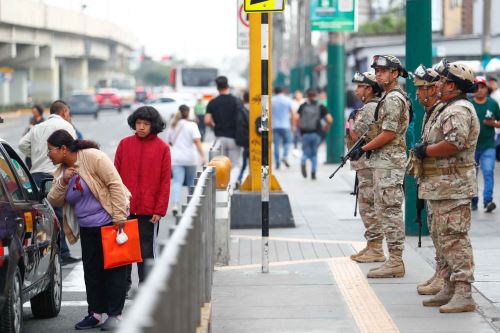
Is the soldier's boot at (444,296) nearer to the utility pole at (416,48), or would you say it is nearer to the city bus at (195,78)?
the utility pole at (416,48)

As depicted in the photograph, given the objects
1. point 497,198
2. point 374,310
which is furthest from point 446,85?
point 497,198

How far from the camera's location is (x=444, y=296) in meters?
9.24

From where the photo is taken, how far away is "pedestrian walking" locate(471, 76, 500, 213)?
16094mm

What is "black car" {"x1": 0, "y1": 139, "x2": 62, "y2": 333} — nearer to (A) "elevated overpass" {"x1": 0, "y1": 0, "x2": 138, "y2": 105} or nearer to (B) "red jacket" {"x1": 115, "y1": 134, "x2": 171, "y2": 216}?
(B) "red jacket" {"x1": 115, "y1": 134, "x2": 171, "y2": 216}

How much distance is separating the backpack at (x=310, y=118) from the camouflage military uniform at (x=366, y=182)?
35.3ft

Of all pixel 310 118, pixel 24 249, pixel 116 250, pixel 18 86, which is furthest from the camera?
pixel 18 86

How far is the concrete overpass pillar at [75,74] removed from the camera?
10812 centimetres

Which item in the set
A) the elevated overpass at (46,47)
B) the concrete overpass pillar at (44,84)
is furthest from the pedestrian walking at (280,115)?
the concrete overpass pillar at (44,84)

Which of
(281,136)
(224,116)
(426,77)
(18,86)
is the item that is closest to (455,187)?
(426,77)

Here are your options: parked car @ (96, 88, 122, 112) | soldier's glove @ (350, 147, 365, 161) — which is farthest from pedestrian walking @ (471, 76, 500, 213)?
parked car @ (96, 88, 122, 112)

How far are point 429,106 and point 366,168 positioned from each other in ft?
5.85

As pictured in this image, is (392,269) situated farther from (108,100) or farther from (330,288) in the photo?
(108,100)

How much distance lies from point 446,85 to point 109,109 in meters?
80.7

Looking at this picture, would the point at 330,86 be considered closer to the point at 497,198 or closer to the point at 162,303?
the point at 497,198
